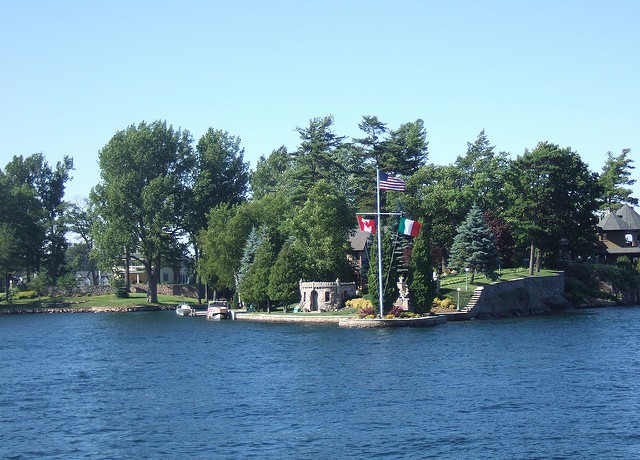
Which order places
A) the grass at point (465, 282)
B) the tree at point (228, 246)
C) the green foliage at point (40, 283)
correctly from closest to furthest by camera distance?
the grass at point (465, 282) → the tree at point (228, 246) → the green foliage at point (40, 283)

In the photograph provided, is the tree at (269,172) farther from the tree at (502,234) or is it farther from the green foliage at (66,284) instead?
the tree at (502,234)

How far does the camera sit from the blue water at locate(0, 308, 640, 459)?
29922 mm

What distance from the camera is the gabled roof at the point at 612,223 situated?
10769 centimetres

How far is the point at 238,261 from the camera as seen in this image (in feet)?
307

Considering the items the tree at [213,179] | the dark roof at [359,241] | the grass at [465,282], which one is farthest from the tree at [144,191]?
the grass at [465,282]

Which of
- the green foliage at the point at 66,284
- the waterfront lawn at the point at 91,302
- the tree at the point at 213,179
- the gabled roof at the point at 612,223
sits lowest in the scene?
the waterfront lawn at the point at 91,302

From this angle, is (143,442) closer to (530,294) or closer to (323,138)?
(530,294)

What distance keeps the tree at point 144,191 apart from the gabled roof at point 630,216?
57732 millimetres

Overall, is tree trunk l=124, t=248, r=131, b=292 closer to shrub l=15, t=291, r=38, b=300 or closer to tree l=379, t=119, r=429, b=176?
shrub l=15, t=291, r=38, b=300

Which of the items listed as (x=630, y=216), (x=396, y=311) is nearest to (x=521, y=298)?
(x=396, y=311)

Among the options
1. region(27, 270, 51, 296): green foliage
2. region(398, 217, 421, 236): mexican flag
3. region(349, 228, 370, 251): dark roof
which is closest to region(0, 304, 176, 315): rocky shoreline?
region(27, 270, 51, 296): green foliage

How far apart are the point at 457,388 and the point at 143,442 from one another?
15.7m

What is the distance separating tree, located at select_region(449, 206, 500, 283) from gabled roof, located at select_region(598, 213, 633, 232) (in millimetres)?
34512

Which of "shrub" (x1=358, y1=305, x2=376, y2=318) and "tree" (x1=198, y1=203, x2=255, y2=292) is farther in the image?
"tree" (x1=198, y1=203, x2=255, y2=292)
